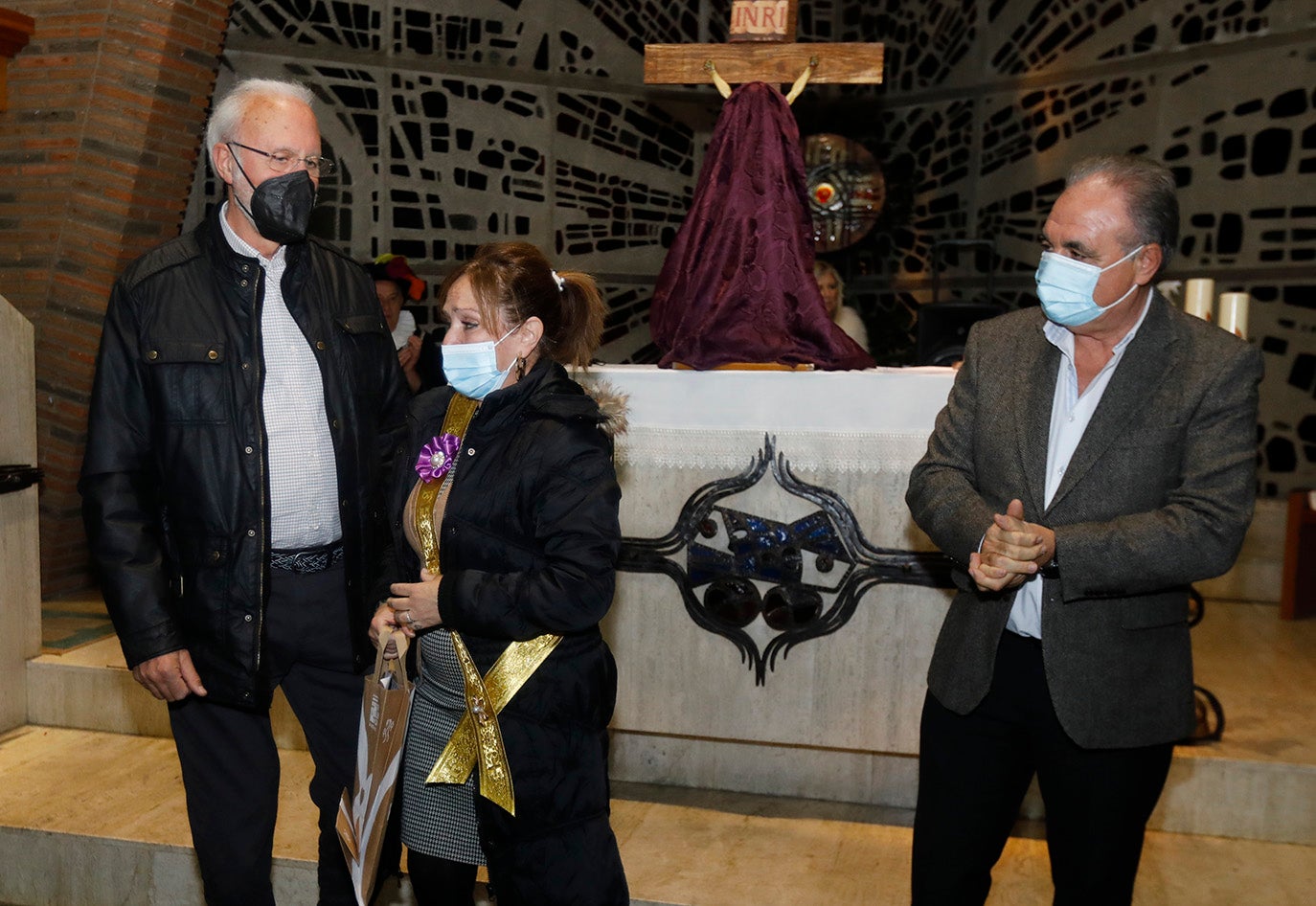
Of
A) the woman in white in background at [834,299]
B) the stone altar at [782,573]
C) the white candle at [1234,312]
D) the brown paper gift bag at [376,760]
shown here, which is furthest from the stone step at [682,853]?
the woman in white in background at [834,299]

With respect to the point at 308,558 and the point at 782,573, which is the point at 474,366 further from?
the point at 782,573

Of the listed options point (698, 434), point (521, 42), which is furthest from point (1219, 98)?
point (698, 434)

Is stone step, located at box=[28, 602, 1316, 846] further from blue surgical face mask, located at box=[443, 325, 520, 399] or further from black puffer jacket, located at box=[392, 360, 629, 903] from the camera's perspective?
blue surgical face mask, located at box=[443, 325, 520, 399]

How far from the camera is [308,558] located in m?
2.16

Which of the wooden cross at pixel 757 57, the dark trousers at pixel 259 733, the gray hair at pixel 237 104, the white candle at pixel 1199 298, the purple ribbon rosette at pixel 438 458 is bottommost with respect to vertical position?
the dark trousers at pixel 259 733

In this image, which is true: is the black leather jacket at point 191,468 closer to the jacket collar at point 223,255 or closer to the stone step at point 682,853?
the jacket collar at point 223,255

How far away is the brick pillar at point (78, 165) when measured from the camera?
4.80 meters

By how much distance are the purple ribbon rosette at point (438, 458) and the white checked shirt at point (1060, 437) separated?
927 millimetres

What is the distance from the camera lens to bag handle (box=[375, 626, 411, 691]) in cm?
192

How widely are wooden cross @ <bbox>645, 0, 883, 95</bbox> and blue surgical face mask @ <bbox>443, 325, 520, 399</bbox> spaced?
1.58 meters

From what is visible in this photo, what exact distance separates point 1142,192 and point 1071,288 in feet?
0.60

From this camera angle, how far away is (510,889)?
191 cm

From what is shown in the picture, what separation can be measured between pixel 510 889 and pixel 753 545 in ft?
4.89

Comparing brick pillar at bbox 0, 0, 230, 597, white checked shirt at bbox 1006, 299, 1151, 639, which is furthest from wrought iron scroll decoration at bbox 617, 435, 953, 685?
brick pillar at bbox 0, 0, 230, 597
